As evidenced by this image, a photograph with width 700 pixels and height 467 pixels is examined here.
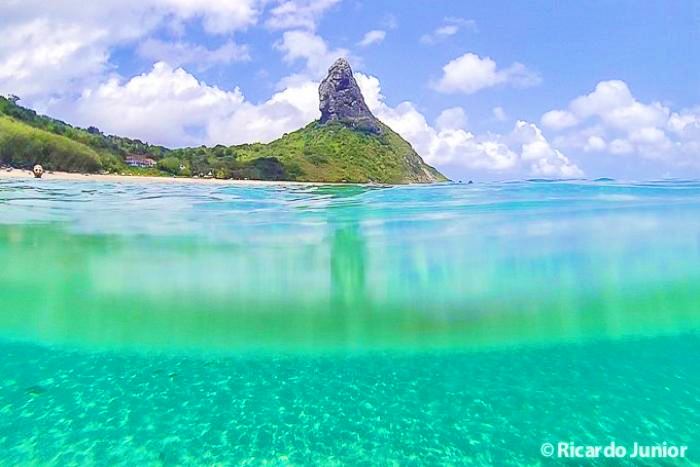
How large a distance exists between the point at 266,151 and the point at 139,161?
3977 centimetres

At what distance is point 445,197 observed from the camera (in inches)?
1067

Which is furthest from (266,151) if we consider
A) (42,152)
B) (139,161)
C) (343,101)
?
(42,152)

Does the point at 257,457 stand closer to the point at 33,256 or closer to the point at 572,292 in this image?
the point at 572,292

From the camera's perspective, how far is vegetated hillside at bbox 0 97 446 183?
57.8 metres

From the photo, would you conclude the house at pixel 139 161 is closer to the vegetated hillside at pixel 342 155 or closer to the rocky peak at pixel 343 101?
the vegetated hillside at pixel 342 155

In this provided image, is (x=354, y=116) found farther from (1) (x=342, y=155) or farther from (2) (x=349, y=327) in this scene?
(2) (x=349, y=327)

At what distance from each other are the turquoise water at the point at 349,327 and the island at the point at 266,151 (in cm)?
3640

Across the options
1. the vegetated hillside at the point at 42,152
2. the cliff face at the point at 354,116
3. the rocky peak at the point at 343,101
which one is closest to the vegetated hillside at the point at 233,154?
the vegetated hillside at the point at 42,152

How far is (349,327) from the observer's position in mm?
12336

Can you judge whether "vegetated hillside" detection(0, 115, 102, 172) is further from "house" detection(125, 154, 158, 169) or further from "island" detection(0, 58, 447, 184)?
"house" detection(125, 154, 158, 169)

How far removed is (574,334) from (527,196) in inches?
599

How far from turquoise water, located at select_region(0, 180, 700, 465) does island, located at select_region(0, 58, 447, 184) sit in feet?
119

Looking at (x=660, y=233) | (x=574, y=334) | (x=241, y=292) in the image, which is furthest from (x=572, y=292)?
(x=241, y=292)

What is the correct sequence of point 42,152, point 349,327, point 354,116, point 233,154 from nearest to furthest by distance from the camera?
point 349,327 → point 42,152 → point 233,154 → point 354,116
